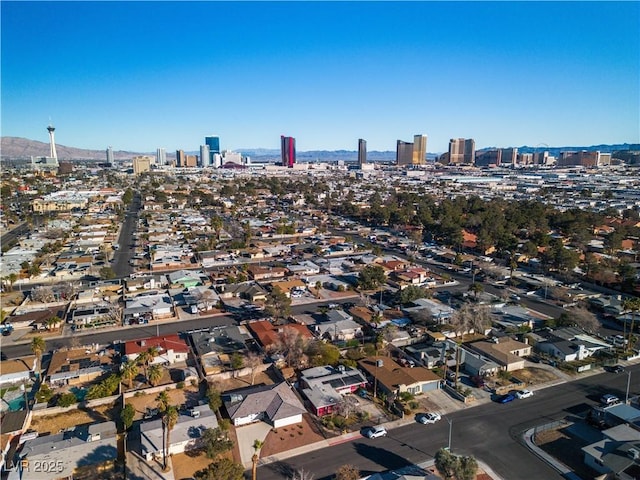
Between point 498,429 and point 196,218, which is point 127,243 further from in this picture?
point 498,429

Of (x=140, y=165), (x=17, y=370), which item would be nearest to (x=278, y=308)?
(x=17, y=370)

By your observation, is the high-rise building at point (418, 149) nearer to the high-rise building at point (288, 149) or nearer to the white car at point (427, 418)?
the high-rise building at point (288, 149)

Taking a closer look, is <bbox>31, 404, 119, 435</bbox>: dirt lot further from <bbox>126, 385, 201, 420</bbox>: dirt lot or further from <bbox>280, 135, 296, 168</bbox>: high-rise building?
<bbox>280, 135, 296, 168</bbox>: high-rise building

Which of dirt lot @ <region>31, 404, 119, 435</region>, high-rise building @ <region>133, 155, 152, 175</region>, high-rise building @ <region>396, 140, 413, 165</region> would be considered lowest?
dirt lot @ <region>31, 404, 119, 435</region>

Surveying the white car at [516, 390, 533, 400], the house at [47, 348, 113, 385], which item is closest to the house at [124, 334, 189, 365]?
the house at [47, 348, 113, 385]

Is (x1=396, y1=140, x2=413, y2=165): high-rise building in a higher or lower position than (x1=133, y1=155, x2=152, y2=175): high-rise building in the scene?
higher

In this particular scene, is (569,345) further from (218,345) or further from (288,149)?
(288,149)
